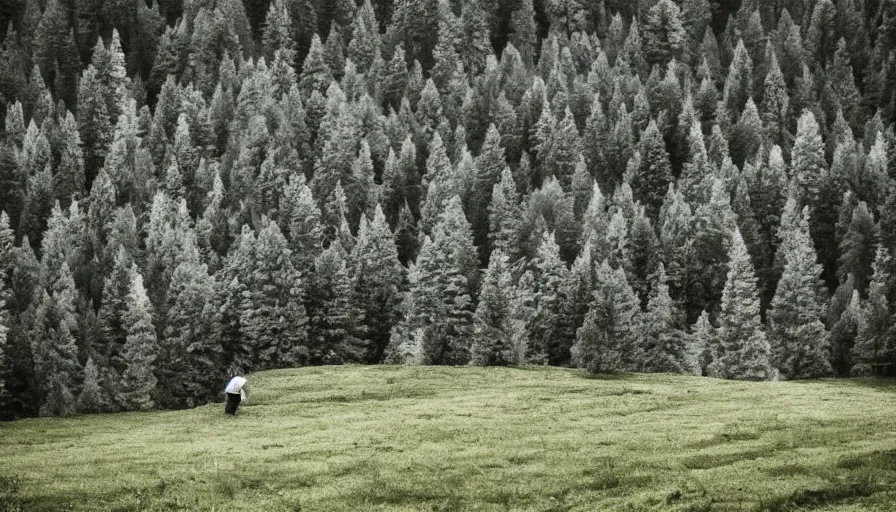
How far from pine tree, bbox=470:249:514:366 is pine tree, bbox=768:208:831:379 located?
96.5 feet

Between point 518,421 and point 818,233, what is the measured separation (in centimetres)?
9787

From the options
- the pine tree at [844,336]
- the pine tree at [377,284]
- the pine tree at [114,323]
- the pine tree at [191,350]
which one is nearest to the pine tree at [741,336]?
the pine tree at [844,336]

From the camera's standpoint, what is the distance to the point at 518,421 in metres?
63.1

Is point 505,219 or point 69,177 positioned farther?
point 69,177

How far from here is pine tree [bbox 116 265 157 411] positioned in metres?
103

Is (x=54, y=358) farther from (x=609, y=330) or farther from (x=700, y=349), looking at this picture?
(x=700, y=349)

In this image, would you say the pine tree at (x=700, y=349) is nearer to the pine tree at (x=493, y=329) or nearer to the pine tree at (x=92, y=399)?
the pine tree at (x=493, y=329)

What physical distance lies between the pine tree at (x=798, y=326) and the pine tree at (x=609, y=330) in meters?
16.3

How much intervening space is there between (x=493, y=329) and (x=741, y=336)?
26.3 m

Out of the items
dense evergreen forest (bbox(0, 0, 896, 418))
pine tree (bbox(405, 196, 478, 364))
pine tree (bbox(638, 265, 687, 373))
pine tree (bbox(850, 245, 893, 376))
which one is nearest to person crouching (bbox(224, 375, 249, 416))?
dense evergreen forest (bbox(0, 0, 896, 418))

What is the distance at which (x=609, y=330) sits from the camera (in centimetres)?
9988

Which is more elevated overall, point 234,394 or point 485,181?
point 485,181

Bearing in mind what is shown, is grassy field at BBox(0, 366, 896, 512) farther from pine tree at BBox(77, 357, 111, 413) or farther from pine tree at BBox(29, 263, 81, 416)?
pine tree at BBox(29, 263, 81, 416)

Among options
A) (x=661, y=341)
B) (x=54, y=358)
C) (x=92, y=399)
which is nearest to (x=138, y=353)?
(x=92, y=399)
